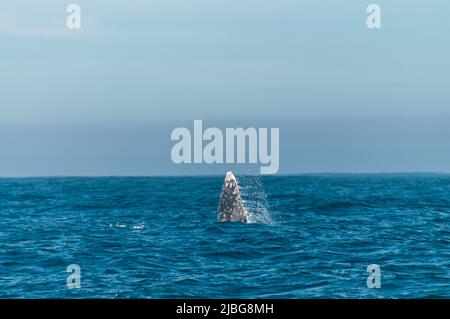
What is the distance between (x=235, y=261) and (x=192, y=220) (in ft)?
53.8

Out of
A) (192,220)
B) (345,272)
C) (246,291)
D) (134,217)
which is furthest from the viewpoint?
(134,217)

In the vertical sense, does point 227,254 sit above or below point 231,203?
below

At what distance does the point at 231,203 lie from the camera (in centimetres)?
4009

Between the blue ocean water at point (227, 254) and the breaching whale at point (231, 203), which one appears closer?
the blue ocean water at point (227, 254)

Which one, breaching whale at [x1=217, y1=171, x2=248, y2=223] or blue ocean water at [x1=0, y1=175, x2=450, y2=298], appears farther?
breaching whale at [x1=217, y1=171, x2=248, y2=223]

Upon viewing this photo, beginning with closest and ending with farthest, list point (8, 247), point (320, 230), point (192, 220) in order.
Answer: point (8, 247) → point (320, 230) → point (192, 220)

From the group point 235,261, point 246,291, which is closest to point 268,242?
point 235,261

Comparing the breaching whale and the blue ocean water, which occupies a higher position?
the breaching whale

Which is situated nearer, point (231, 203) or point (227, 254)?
point (227, 254)

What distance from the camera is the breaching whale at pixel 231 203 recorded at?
38094mm

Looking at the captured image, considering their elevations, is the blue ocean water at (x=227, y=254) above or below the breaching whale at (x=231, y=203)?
below

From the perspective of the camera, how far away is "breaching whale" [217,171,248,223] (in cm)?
3809
